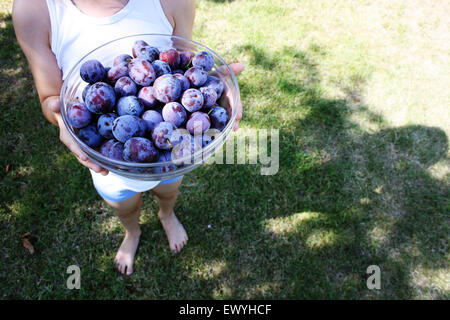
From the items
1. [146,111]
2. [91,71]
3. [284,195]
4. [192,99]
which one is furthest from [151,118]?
[284,195]

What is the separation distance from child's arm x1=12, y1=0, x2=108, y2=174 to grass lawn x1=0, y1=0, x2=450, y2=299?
46.7 inches

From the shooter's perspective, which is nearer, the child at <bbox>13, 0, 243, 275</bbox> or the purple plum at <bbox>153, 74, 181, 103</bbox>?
the purple plum at <bbox>153, 74, 181, 103</bbox>

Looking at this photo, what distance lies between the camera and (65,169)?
2.36 metres

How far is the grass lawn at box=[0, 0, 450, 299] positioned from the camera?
2.06m

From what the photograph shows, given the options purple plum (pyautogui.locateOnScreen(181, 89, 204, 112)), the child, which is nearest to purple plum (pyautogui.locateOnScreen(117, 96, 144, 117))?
purple plum (pyautogui.locateOnScreen(181, 89, 204, 112))

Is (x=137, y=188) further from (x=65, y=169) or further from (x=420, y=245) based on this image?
(x=420, y=245)

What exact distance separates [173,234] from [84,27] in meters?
1.41

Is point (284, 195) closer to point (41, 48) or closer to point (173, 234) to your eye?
point (173, 234)

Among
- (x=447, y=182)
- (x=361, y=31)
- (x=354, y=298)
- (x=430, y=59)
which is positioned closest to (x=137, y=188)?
(x=354, y=298)

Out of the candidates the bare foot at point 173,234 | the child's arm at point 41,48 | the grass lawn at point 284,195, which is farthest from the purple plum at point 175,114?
the grass lawn at point 284,195

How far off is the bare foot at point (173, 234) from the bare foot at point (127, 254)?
8.1 inches

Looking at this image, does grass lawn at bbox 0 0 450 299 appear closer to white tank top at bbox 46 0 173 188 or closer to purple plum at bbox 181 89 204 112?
white tank top at bbox 46 0 173 188

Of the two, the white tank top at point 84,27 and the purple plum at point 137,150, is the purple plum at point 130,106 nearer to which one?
the purple plum at point 137,150

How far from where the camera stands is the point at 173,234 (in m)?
2.12
